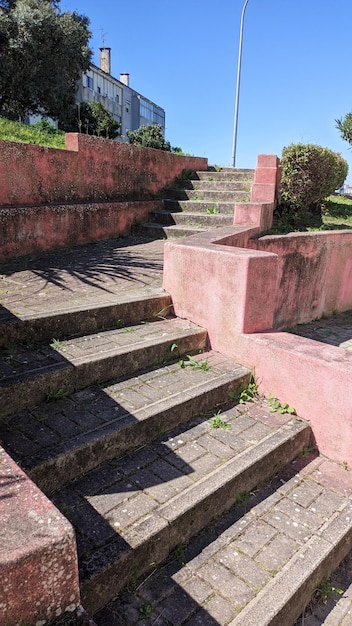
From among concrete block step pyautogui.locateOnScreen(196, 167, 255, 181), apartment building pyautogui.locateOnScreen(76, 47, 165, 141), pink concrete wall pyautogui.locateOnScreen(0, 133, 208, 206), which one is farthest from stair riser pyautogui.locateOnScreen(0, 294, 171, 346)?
apartment building pyautogui.locateOnScreen(76, 47, 165, 141)

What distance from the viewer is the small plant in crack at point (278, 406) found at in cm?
353

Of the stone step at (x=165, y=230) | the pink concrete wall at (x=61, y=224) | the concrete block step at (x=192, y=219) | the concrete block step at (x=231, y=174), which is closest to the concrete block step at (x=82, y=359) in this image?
the pink concrete wall at (x=61, y=224)

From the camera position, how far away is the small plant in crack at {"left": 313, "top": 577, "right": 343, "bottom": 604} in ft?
8.09

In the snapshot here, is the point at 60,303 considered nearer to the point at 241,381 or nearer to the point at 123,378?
the point at 123,378

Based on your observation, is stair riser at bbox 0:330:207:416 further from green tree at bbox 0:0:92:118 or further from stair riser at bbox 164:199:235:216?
green tree at bbox 0:0:92:118

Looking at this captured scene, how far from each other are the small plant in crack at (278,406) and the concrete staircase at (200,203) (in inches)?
164

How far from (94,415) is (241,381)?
1368mm

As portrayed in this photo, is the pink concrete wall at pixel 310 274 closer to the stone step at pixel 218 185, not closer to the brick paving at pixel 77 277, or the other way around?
the brick paving at pixel 77 277

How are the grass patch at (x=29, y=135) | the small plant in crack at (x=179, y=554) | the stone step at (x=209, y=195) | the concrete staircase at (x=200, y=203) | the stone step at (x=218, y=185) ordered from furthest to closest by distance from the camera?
the stone step at (x=218, y=185) < the stone step at (x=209, y=195) < the concrete staircase at (x=200, y=203) < the grass patch at (x=29, y=135) < the small plant in crack at (x=179, y=554)

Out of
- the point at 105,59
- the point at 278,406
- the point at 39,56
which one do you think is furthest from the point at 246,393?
the point at 105,59

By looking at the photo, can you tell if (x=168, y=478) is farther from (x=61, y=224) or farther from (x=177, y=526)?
(x=61, y=224)

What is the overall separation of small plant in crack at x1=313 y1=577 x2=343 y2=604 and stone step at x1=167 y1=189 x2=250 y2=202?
6574 millimetres

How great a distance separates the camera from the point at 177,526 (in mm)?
2371

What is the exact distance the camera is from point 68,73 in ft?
59.4
